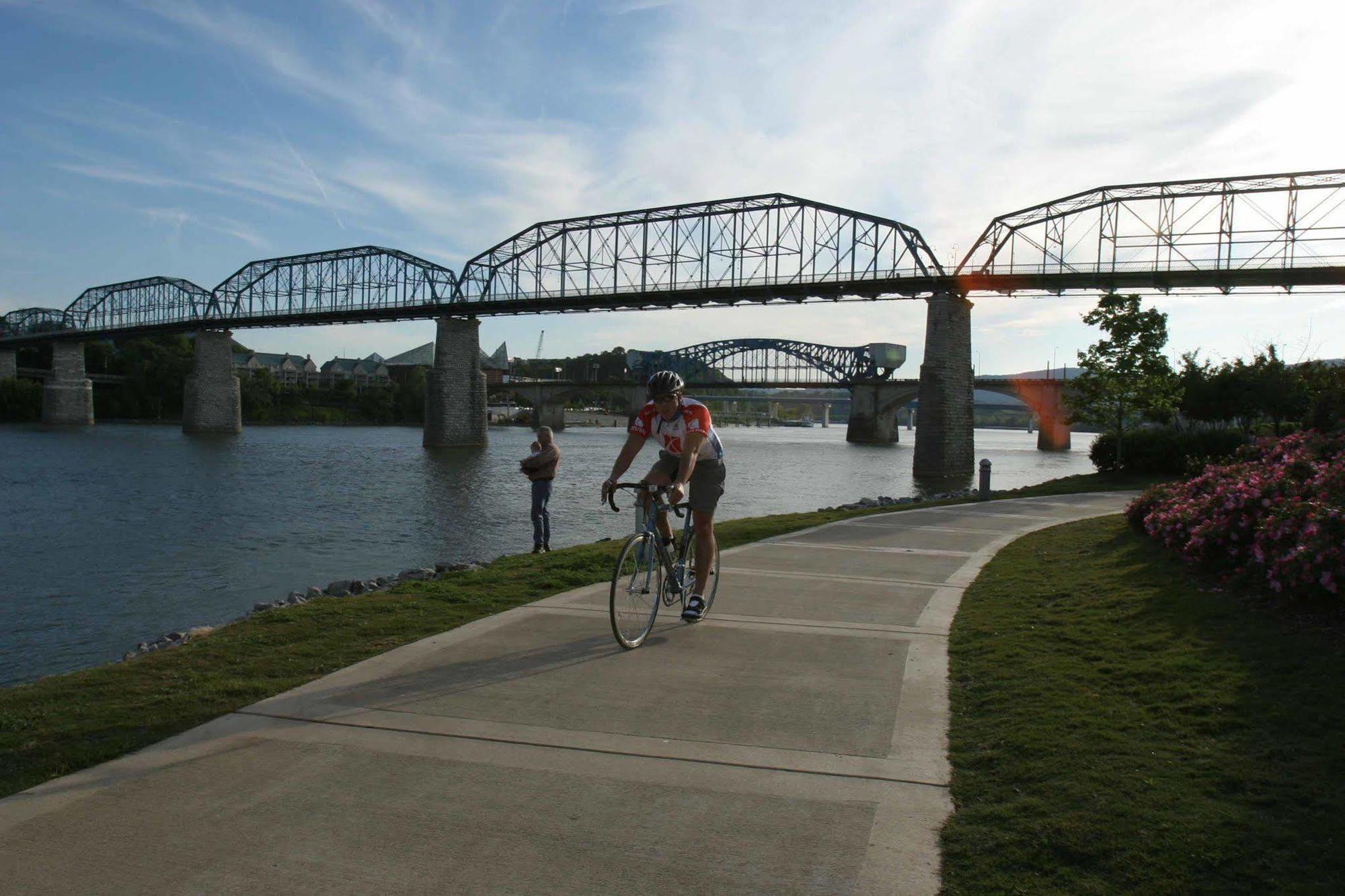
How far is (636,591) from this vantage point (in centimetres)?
695

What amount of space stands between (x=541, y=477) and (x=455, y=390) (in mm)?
77286

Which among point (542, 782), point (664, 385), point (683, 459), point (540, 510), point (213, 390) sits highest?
point (213, 390)

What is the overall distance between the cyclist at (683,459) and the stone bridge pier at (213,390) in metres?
109

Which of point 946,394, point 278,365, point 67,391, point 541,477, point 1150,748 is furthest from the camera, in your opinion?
point 278,365

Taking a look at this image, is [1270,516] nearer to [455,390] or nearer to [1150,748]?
[1150,748]

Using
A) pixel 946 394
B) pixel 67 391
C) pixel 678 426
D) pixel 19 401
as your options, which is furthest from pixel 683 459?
pixel 19 401

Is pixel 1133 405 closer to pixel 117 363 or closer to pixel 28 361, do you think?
pixel 117 363

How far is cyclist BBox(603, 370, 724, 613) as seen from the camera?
22.8ft

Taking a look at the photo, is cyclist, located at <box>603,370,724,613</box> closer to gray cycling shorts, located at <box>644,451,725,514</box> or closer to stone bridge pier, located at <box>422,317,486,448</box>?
gray cycling shorts, located at <box>644,451,725,514</box>

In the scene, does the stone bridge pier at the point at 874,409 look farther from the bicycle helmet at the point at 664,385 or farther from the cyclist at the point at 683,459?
the bicycle helmet at the point at 664,385

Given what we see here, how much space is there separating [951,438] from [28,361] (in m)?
154

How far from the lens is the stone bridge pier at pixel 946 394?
190 ft

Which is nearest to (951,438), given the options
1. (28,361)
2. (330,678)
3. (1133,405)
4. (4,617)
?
(1133,405)

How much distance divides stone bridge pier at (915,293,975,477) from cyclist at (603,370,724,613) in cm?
5136
